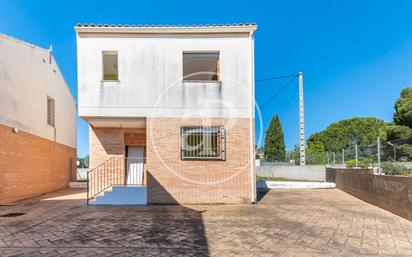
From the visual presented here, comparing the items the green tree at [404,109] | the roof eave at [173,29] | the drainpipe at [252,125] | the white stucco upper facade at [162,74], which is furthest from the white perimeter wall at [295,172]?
the green tree at [404,109]

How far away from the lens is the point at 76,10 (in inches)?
530

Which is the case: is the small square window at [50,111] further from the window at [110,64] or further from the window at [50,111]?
the window at [110,64]

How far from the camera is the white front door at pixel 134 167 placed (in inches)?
408

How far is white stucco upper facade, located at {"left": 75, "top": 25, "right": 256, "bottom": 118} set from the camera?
859cm

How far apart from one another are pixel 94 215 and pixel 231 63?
6.20m

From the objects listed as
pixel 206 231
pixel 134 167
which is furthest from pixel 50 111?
pixel 206 231

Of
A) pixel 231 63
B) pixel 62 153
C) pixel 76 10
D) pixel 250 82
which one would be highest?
pixel 76 10

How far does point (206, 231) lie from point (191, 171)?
317cm

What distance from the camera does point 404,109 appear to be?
2420 cm

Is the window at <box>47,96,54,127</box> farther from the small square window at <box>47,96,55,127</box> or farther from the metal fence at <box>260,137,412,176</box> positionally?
the metal fence at <box>260,137,412,176</box>

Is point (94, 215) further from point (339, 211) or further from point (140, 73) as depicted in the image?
point (339, 211)

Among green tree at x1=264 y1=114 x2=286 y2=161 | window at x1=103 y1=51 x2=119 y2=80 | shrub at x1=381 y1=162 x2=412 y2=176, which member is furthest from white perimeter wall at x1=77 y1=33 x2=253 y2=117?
green tree at x1=264 y1=114 x2=286 y2=161

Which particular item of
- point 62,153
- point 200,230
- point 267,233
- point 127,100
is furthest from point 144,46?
point 62,153

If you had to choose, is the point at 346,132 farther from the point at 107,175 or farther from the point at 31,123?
the point at 31,123
